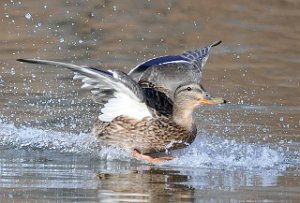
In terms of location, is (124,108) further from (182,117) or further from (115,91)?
(182,117)

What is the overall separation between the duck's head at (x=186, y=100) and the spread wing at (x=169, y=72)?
37 cm

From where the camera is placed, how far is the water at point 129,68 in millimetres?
8477

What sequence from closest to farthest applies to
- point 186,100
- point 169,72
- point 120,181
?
point 120,181, point 186,100, point 169,72

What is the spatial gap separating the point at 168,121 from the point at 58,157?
1082mm

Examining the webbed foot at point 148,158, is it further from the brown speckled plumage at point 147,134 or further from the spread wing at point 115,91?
the spread wing at point 115,91

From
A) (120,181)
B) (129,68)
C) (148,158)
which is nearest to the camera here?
(120,181)

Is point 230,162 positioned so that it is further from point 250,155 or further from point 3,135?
point 3,135

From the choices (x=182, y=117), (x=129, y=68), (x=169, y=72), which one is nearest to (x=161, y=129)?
(x=182, y=117)

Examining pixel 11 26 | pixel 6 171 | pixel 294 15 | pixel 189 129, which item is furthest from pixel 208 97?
pixel 294 15

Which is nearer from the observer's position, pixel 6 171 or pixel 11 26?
pixel 6 171

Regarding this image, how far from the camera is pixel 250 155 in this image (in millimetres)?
9867

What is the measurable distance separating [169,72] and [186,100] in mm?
736

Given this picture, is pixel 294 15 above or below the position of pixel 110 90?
above

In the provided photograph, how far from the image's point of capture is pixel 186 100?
10.3 metres
